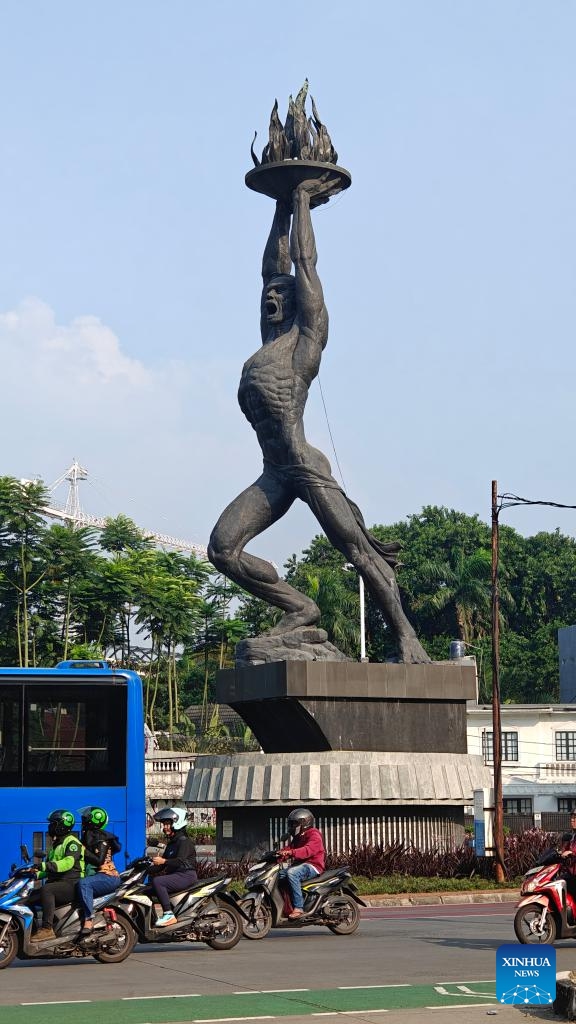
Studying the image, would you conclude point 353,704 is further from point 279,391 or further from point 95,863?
point 95,863

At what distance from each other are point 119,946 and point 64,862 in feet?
3.42

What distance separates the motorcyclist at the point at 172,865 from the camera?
15477mm

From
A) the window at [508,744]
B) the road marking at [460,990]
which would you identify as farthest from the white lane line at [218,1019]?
the window at [508,744]

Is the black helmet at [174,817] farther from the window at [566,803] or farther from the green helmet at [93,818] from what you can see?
the window at [566,803]

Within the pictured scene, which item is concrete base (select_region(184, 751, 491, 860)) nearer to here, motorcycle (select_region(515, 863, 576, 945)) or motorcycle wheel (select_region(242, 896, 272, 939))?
motorcycle wheel (select_region(242, 896, 272, 939))

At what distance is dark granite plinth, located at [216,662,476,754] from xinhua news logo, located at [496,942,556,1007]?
1757cm

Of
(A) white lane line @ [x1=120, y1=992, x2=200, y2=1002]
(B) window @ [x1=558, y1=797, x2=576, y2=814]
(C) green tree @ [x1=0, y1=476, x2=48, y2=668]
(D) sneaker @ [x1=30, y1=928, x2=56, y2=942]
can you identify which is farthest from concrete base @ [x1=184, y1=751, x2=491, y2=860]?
(C) green tree @ [x1=0, y1=476, x2=48, y2=668]

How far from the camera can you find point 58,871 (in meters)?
14.9

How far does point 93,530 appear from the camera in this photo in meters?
66.5

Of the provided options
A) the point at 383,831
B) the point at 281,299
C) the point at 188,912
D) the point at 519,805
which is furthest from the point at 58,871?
the point at 519,805

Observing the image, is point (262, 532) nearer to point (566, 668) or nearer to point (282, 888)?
point (282, 888)

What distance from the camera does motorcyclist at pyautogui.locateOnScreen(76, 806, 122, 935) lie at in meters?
14.8

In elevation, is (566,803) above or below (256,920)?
below

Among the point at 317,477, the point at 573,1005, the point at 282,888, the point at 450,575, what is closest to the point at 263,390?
the point at 317,477
